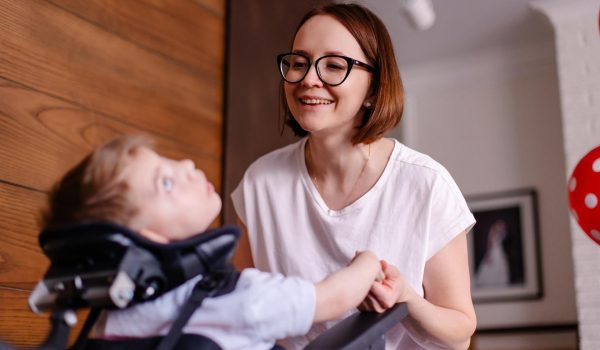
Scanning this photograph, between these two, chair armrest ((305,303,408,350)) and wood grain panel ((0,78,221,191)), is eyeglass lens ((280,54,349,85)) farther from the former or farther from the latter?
wood grain panel ((0,78,221,191))

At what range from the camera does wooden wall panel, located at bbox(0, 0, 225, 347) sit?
1.86 meters

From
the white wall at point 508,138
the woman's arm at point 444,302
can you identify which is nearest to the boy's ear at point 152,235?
the woman's arm at point 444,302

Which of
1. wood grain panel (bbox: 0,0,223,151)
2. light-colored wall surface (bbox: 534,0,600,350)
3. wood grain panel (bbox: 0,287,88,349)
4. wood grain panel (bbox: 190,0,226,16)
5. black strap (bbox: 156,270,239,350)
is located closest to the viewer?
black strap (bbox: 156,270,239,350)

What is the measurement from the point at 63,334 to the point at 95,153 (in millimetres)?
225

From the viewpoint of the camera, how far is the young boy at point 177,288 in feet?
2.77

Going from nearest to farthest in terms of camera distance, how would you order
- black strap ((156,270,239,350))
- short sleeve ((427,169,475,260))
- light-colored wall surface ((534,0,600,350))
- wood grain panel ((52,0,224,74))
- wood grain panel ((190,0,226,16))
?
black strap ((156,270,239,350)) < short sleeve ((427,169,475,260)) < wood grain panel ((52,0,224,74)) < wood grain panel ((190,0,226,16)) < light-colored wall surface ((534,0,600,350))

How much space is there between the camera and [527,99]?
4.88 m

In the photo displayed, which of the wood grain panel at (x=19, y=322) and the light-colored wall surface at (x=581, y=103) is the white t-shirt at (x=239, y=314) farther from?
the light-colored wall surface at (x=581, y=103)

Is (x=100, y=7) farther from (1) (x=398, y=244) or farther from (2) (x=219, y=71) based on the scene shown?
(1) (x=398, y=244)

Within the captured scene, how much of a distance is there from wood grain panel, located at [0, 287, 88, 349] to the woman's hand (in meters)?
1.05

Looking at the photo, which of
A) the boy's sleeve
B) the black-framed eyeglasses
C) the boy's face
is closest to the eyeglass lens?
the black-framed eyeglasses

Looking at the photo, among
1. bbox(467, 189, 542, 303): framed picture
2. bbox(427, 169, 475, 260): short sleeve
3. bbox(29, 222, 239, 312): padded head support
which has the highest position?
bbox(29, 222, 239, 312): padded head support

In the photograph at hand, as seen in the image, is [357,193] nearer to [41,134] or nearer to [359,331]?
[359,331]

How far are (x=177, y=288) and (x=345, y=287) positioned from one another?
0.74ft
